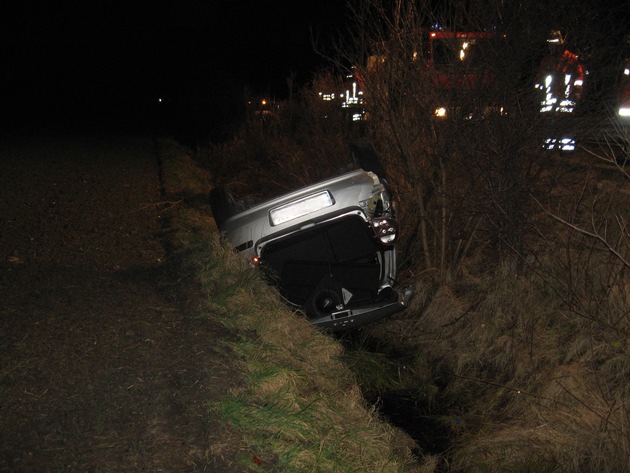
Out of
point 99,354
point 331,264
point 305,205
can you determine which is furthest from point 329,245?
point 99,354

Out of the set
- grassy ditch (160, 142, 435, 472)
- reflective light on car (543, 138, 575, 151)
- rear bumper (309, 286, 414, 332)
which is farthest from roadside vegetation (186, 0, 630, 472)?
rear bumper (309, 286, 414, 332)

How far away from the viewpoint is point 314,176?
1207 centimetres

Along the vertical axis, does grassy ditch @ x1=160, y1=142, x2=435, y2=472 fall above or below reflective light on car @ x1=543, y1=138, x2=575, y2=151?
below

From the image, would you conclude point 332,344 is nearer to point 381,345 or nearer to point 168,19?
point 381,345

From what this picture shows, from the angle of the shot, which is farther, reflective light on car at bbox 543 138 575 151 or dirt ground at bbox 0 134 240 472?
reflective light on car at bbox 543 138 575 151

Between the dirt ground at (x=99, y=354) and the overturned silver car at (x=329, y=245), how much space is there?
3.35 feet

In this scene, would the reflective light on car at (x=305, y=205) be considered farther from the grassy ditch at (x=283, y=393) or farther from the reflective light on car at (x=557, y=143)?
the reflective light on car at (x=557, y=143)

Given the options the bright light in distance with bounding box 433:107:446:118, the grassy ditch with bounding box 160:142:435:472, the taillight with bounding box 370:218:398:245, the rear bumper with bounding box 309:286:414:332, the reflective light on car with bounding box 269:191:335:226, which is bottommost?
the rear bumper with bounding box 309:286:414:332

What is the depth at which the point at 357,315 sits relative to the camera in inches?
254

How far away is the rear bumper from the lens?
6426 mm

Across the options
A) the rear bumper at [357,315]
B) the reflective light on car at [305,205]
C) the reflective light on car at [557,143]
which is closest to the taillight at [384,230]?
the reflective light on car at [305,205]

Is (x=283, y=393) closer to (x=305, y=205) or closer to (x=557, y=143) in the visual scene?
(x=305, y=205)

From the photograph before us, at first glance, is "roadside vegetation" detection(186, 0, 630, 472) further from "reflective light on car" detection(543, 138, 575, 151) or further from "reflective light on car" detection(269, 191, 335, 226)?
"reflective light on car" detection(269, 191, 335, 226)

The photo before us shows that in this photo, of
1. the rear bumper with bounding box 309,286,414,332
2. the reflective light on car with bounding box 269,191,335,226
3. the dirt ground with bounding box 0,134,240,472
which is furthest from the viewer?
the rear bumper with bounding box 309,286,414,332
